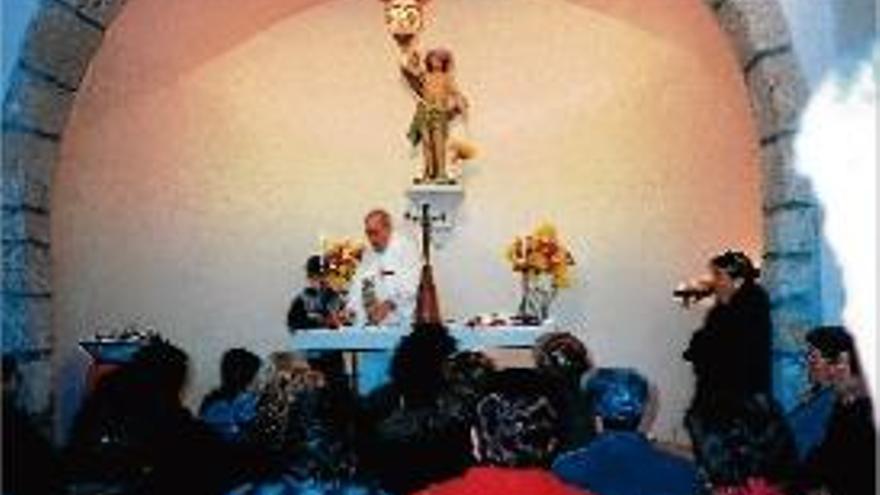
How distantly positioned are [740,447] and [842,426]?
158cm

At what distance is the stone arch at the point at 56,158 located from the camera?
7992 millimetres

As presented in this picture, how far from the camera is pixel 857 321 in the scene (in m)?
7.80

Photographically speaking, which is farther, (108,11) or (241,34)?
(241,34)

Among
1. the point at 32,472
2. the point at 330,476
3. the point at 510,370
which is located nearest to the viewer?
the point at 510,370

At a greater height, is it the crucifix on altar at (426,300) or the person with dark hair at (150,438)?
the crucifix on altar at (426,300)

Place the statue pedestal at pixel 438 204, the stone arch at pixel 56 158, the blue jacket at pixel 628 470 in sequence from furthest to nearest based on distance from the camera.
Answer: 1. the statue pedestal at pixel 438 204
2. the stone arch at pixel 56 158
3. the blue jacket at pixel 628 470

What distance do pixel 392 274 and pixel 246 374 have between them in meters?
2.91

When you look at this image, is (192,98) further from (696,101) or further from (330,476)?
(330,476)

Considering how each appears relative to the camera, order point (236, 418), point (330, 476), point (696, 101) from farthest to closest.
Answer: point (696, 101), point (236, 418), point (330, 476)

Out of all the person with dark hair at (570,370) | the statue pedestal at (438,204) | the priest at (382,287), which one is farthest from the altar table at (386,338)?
the person with dark hair at (570,370)

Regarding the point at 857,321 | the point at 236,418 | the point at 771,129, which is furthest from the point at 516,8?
the point at 236,418

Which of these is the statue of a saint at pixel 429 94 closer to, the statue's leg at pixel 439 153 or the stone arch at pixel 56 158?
the statue's leg at pixel 439 153

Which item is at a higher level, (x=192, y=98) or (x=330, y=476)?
(x=192, y=98)

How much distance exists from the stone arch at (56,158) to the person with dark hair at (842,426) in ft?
5.57
